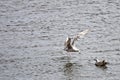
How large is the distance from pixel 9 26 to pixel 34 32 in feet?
6.30

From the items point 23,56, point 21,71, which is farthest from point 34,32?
point 21,71

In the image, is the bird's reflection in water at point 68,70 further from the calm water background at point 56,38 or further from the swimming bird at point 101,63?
the swimming bird at point 101,63

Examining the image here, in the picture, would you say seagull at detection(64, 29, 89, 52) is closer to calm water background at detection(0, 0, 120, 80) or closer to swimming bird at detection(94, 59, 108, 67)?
calm water background at detection(0, 0, 120, 80)

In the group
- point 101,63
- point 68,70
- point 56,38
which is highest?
point 56,38

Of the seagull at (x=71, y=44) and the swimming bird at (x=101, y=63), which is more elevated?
the seagull at (x=71, y=44)

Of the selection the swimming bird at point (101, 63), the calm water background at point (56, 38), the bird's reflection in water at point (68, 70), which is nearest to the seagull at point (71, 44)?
the calm water background at point (56, 38)

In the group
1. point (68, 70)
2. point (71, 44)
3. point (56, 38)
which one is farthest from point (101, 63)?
point (56, 38)

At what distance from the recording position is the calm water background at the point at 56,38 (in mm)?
26766

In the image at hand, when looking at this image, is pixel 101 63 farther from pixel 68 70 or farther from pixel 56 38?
pixel 56 38

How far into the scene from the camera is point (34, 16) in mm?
35406

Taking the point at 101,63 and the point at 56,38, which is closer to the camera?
the point at 101,63

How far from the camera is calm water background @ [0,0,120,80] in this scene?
26766mm

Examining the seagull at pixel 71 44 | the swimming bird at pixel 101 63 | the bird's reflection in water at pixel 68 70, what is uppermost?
the seagull at pixel 71 44

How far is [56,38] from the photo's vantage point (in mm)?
31250
